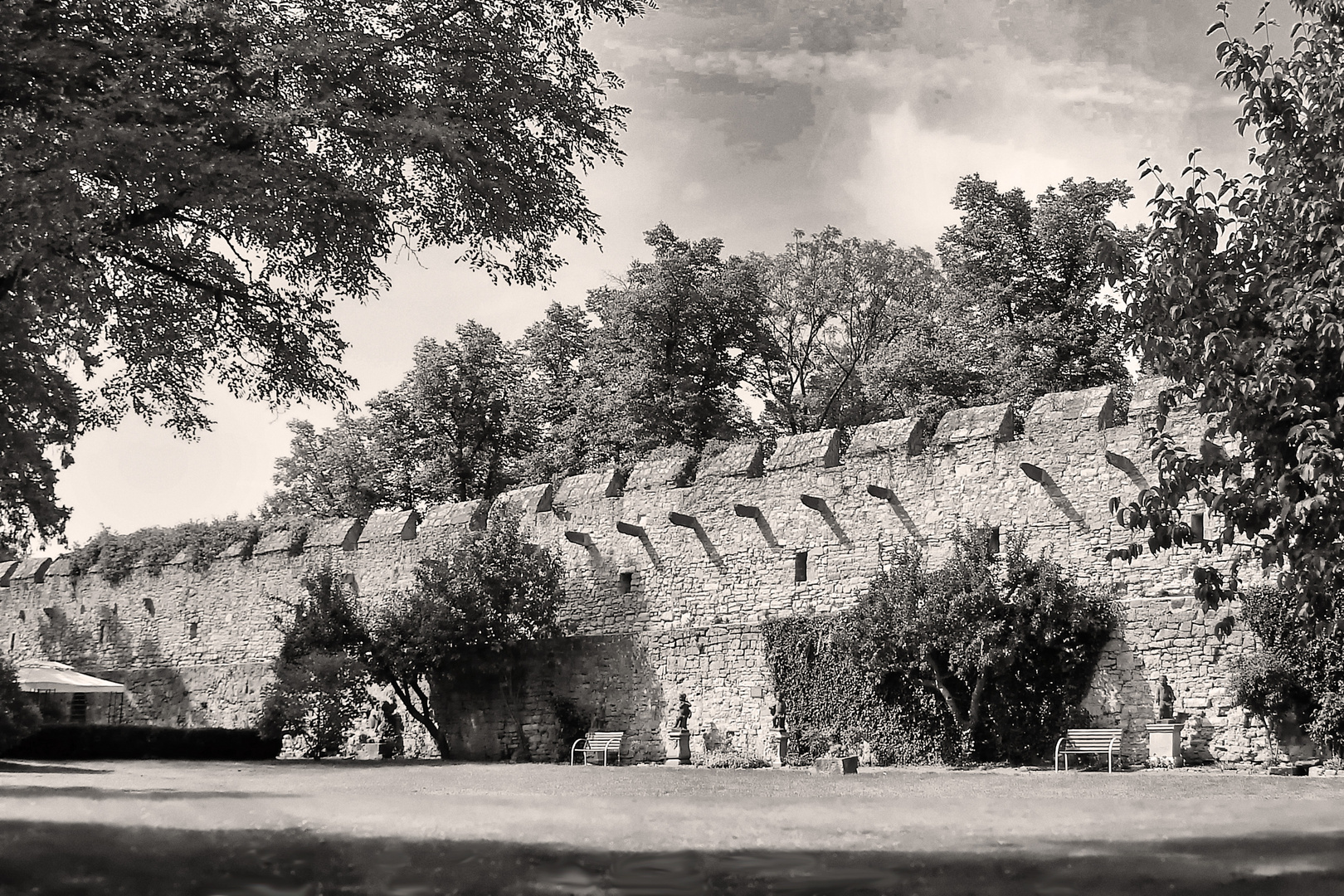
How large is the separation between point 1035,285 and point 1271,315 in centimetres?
2306

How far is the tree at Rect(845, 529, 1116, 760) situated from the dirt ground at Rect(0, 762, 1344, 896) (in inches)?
123

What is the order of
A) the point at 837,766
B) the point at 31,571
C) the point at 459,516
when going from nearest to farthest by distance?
the point at 837,766 < the point at 459,516 < the point at 31,571

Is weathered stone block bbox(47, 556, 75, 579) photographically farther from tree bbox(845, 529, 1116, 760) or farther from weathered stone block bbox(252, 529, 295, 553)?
tree bbox(845, 529, 1116, 760)

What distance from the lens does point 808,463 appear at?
2142 centimetres

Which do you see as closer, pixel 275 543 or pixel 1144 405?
pixel 1144 405

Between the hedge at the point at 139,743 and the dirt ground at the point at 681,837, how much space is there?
7.49 meters

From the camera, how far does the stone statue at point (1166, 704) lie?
16.6 metres

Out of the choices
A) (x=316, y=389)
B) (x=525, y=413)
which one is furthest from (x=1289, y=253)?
(x=525, y=413)

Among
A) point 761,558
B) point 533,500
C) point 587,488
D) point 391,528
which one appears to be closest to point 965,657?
point 761,558

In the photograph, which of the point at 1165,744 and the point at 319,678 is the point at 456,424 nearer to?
the point at 319,678

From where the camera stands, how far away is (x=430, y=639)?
22.0m

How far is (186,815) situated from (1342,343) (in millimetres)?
8994

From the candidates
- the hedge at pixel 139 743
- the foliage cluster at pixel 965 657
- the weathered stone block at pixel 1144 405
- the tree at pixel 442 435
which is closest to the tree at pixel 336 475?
the tree at pixel 442 435

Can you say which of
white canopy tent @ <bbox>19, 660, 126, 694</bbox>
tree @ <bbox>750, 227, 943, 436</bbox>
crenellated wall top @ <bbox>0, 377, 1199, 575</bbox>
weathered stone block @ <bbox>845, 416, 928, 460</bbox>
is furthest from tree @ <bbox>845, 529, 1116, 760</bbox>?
tree @ <bbox>750, 227, 943, 436</bbox>
